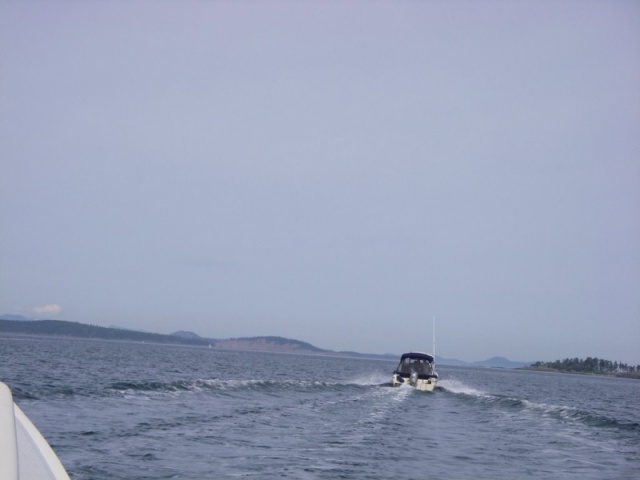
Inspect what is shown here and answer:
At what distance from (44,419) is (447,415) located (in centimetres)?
1959

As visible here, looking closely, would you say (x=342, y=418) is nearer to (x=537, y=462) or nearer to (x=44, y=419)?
(x=537, y=462)

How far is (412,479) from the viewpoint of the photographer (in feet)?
53.1

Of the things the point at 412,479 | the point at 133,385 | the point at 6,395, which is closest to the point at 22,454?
the point at 6,395

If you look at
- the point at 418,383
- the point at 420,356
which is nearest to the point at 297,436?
the point at 418,383

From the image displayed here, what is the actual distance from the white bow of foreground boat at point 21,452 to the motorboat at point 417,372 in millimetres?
45218

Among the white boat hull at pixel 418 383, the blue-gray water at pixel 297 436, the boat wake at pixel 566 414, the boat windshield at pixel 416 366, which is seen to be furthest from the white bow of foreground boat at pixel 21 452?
the boat windshield at pixel 416 366

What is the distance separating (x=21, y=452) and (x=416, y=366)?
5083 centimetres

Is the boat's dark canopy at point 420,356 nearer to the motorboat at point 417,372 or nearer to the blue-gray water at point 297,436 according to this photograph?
the motorboat at point 417,372

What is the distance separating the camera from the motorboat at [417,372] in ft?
164

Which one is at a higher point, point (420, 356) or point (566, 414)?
point (420, 356)

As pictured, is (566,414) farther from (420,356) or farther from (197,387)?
(197,387)

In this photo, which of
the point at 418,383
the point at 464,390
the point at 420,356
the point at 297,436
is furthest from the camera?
the point at 464,390

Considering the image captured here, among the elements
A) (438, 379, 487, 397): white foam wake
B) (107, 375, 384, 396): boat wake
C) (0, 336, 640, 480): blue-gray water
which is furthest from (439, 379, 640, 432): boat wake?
(107, 375, 384, 396): boat wake

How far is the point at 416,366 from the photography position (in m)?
55.1
